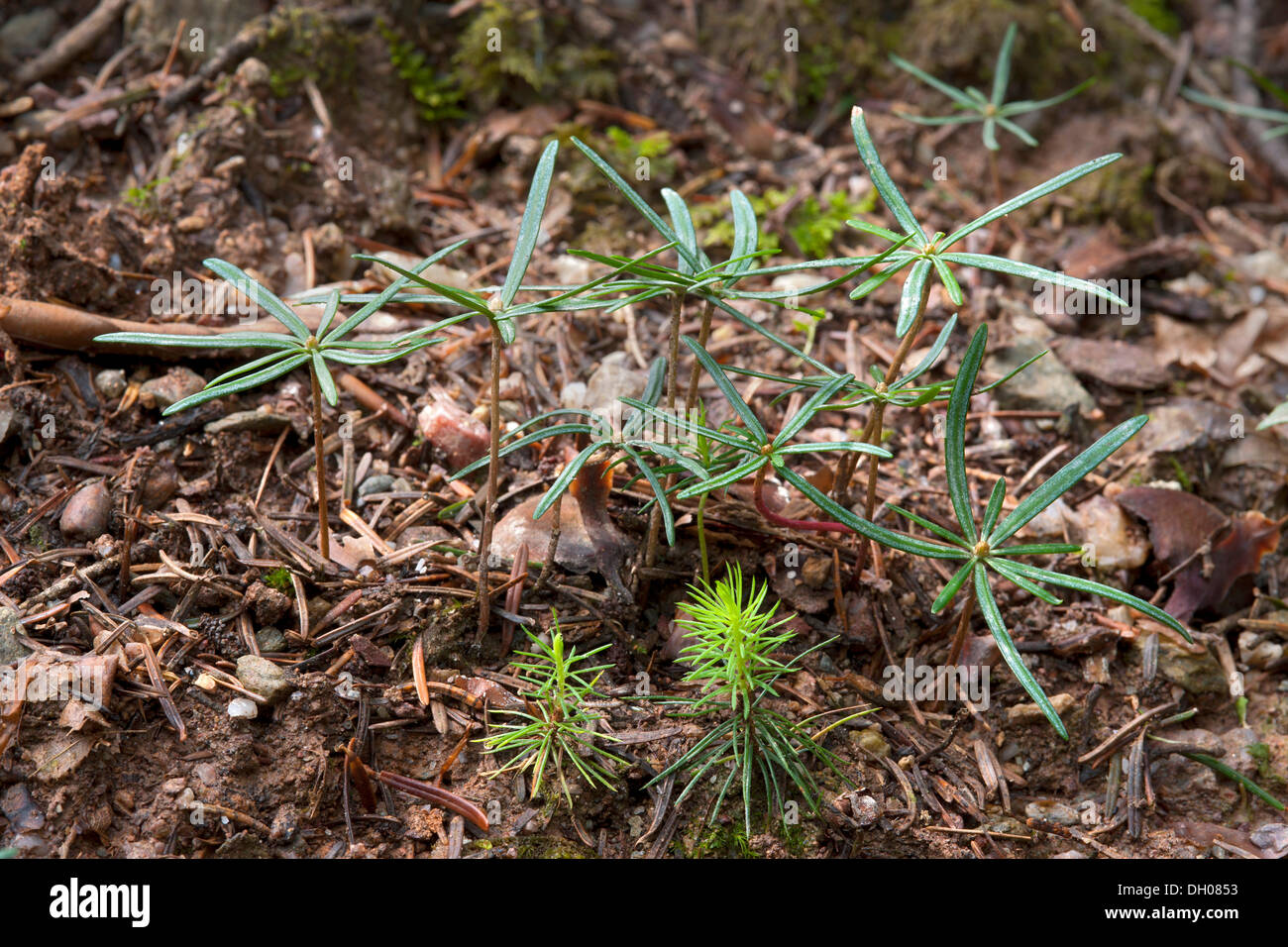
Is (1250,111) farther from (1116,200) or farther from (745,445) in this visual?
(745,445)

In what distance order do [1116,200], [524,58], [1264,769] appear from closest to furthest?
[1264,769]
[524,58]
[1116,200]

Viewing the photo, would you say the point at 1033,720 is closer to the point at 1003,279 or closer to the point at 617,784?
the point at 617,784

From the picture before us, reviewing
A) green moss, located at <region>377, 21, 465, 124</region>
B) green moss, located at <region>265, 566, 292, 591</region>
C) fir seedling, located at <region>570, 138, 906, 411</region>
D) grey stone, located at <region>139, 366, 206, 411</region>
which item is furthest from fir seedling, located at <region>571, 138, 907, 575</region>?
green moss, located at <region>377, 21, 465, 124</region>

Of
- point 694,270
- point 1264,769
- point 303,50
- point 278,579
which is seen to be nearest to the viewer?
point 694,270

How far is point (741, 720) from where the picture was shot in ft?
7.29

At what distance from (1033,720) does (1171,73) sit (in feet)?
11.7

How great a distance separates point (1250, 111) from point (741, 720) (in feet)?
12.7

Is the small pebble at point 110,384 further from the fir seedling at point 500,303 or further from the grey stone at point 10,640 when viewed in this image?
the fir seedling at point 500,303

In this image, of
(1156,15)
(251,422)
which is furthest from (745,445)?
(1156,15)

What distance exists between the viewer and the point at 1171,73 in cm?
447

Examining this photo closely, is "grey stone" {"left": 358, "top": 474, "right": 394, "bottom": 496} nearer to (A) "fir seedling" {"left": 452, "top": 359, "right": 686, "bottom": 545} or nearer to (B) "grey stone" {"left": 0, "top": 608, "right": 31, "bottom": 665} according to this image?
(A) "fir seedling" {"left": 452, "top": 359, "right": 686, "bottom": 545}

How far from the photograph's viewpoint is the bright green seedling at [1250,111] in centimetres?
413

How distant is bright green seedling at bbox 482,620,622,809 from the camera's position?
7.13 ft
